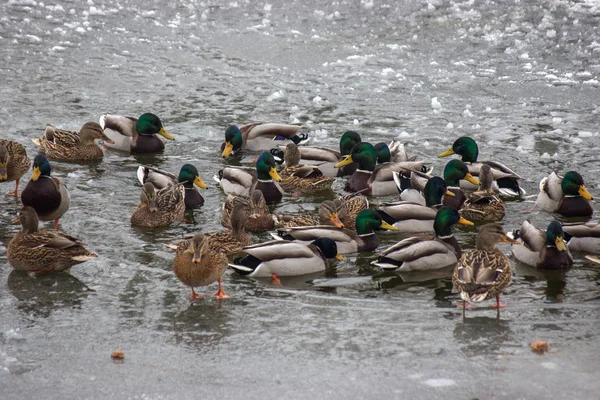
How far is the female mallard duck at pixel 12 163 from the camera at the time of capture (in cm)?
840

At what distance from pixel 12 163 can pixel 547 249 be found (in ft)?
16.0

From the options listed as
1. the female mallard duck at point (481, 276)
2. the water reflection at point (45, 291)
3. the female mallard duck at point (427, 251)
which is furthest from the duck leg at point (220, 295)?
the female mallard duck at point (481, 276)

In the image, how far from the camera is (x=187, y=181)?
8.80 m

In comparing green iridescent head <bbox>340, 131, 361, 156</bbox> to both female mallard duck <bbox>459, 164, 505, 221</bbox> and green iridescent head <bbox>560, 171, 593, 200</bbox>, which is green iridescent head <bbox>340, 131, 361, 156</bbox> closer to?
female mallard duck <bbox>459, 164, 505, 221</bbox>

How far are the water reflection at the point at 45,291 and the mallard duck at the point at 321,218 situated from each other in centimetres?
210

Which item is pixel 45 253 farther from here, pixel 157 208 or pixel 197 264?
pixel 157 208

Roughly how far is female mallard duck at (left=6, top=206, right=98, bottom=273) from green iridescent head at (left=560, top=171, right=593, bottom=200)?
14.2 feet

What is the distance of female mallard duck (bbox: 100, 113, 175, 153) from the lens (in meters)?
10.4

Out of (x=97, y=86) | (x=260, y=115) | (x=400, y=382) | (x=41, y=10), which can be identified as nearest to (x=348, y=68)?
(x=260, y=115)

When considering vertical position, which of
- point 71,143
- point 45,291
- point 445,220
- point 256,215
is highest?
point 71,143

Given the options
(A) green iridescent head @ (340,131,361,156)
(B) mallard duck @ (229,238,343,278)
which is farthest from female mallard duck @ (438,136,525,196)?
(B) mallard duck @ (229,238,343,278)

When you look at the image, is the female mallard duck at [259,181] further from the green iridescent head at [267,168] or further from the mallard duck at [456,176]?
the mallard duck at [456,176]

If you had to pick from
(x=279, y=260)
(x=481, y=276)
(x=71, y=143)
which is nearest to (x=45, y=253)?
(x=279, y=260)

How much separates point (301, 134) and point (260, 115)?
3.67ft
